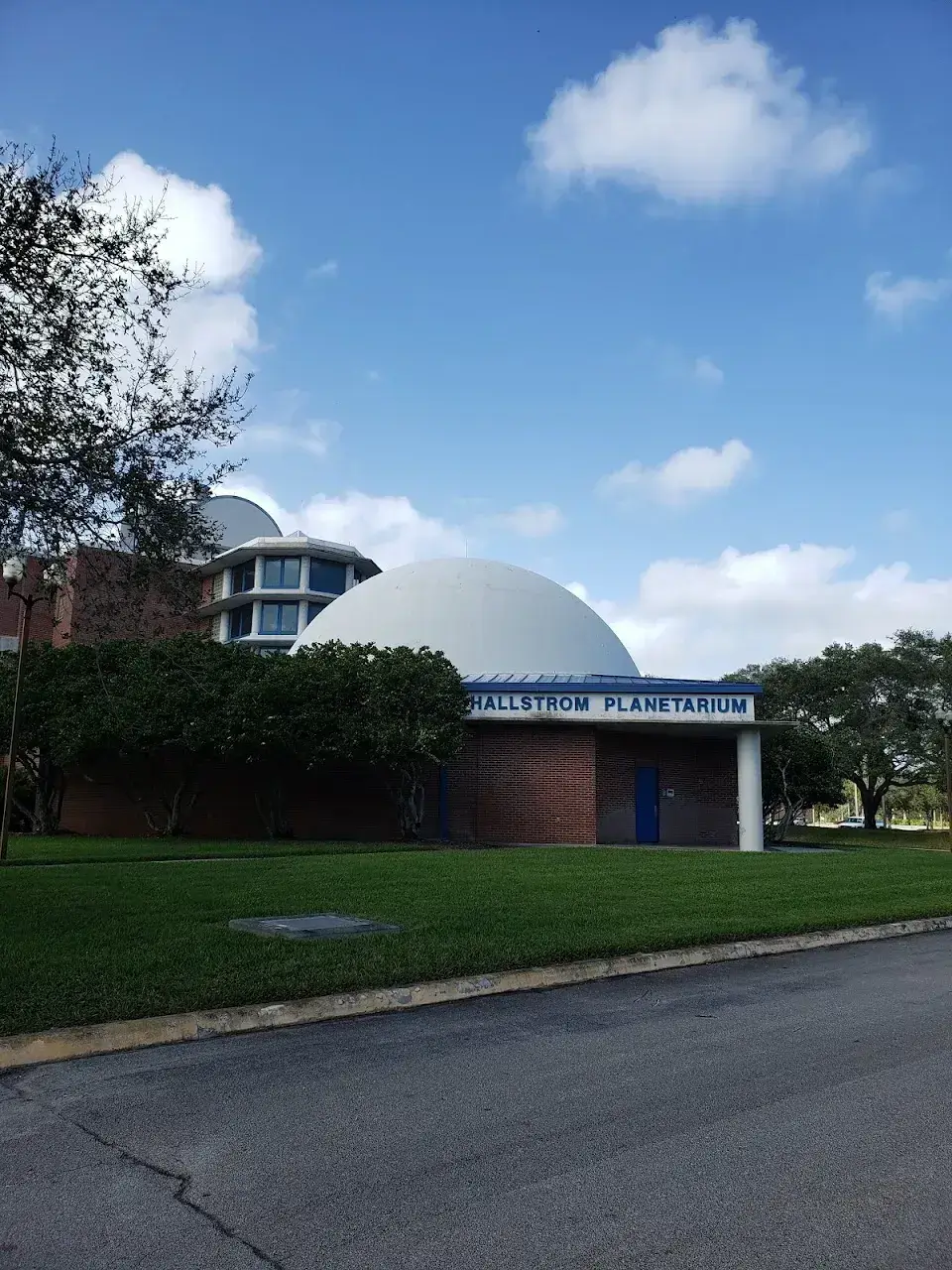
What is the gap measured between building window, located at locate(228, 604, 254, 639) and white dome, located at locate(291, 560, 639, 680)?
3256cm

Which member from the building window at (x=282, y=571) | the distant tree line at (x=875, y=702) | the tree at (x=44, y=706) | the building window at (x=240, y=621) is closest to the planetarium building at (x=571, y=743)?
the tree at (x=44, y=706)

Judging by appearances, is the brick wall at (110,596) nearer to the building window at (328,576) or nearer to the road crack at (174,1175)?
the road crack at (174,1175)

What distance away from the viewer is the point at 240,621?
70.2 meters

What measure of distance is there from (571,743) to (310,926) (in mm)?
19115

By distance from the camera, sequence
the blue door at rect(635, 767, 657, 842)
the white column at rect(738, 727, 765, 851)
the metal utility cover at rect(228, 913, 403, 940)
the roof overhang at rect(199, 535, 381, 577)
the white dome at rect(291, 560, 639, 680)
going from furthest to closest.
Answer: the roof overhang at rect(199, 535, 381, 577)
the white dome at rect(291, 560, 639, 680)
the blue door at rect(635, 767, 657, 842)
the white column at rect(738, 727, 765, 851)
the metal utility cover at rect(228, 913, 403, 940)

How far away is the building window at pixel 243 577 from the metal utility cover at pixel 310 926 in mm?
59358

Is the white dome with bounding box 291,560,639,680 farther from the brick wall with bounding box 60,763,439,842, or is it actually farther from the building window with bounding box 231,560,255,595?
the building window with bounding box 231,560,255,595

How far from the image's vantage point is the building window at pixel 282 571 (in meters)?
67.8

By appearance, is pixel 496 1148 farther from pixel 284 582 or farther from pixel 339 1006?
pixel 284 582

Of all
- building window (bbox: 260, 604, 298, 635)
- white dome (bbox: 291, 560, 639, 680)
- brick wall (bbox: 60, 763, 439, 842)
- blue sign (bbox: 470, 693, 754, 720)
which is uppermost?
building window (bbox: 260, 604, 298, 635)

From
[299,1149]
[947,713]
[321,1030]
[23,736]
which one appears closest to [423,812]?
[23,736]

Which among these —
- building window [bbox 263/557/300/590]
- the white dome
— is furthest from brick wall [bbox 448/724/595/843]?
building window [bbox 263/557/300/590]

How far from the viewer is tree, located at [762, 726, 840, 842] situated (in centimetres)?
3554

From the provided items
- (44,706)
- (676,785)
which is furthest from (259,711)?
(676,785)
